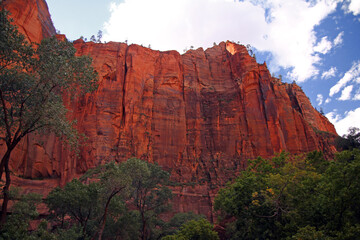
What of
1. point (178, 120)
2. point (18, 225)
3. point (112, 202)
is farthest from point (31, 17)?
point (18, 225)

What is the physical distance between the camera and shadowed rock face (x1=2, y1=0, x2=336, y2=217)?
148 ft

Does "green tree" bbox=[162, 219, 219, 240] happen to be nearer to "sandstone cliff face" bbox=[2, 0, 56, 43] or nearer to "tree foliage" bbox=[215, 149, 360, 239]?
"tree foliage" bbox=[215, 149, 360, 239]

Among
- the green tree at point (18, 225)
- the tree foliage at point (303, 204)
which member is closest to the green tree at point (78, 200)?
the green tree at point (18, 225)

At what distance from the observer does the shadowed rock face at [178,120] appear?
148 ft

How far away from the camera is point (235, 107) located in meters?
57.2

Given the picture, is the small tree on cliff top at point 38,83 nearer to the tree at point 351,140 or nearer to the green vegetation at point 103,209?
the green vegetation at point 103,209

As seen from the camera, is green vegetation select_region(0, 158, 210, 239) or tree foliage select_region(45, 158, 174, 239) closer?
green vegetation select_region(0, 158, 210, 239)

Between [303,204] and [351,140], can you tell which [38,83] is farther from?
[351,140]

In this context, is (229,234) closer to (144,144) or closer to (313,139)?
(144,144)

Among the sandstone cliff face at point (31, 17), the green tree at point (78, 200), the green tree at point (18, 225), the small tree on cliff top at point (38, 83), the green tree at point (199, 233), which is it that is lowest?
the green tree at point (199, 233)

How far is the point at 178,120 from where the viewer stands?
2152 inches

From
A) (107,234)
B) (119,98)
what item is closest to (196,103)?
(119,98)

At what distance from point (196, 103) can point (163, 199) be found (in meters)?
29.0

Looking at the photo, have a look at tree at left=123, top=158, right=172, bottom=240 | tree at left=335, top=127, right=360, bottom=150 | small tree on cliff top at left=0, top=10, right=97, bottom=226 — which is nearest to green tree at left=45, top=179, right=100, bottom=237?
tree at left=123, top=158, right=172, bottom=240
